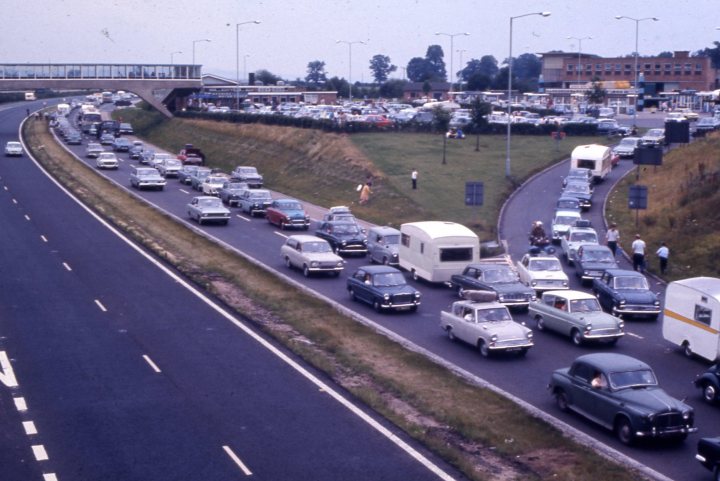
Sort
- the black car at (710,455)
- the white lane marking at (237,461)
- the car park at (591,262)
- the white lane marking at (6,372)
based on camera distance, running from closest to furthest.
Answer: the black car at (710,455) → the white lane marking at (237,461) → the white lane marking at (6,372) → the car park at (591,262)

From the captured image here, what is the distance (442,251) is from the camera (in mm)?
32594

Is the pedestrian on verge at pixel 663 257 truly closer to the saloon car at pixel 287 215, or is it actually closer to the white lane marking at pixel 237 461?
the saloon car at pixel 287 215

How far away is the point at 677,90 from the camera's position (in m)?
135

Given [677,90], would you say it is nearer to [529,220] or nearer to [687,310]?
[529,220]

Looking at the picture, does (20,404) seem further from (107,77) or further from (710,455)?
(107,77)

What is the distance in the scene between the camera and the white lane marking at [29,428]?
56.6ft

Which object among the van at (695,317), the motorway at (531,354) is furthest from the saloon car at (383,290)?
the van at (695,317)

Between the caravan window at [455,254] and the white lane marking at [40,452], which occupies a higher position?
the caravan window at [455,254]

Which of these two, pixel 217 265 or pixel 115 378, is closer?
pixel 115 378

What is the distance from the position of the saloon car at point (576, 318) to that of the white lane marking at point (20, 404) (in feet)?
46.7

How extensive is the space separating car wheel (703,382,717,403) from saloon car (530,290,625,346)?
4.63m

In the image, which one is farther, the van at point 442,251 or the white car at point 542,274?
the van at point 442,251

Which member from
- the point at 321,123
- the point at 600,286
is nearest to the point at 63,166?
the point at 321,123

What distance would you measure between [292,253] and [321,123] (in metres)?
43.4
